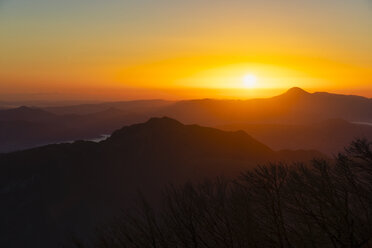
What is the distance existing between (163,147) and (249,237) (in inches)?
2577

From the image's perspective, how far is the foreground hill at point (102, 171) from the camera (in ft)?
206

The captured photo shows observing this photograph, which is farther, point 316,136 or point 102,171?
point 316,136

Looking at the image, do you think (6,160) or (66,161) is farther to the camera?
(6,160)

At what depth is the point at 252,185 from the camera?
13875 millimetres

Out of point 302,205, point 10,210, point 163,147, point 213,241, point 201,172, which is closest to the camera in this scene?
point 302,205

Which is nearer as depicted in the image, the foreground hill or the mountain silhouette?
the foreground hill

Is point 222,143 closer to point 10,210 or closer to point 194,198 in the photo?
point 10,210

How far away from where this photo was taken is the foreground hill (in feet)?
206

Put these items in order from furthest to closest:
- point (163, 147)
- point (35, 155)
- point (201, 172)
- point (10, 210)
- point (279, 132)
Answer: point (279, 132), point (35, 155), point (163, 147), point (10, 210), point (201, 172)

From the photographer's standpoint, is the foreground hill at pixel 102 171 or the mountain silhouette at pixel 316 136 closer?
the foreground hill at pixel 102 171

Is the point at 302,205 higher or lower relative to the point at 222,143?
higher

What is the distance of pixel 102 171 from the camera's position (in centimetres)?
7594

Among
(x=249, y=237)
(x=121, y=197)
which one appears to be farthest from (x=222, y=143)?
(x=249, y=237)

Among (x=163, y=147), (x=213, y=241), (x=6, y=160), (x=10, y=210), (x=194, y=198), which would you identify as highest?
(x=194, y=198)
